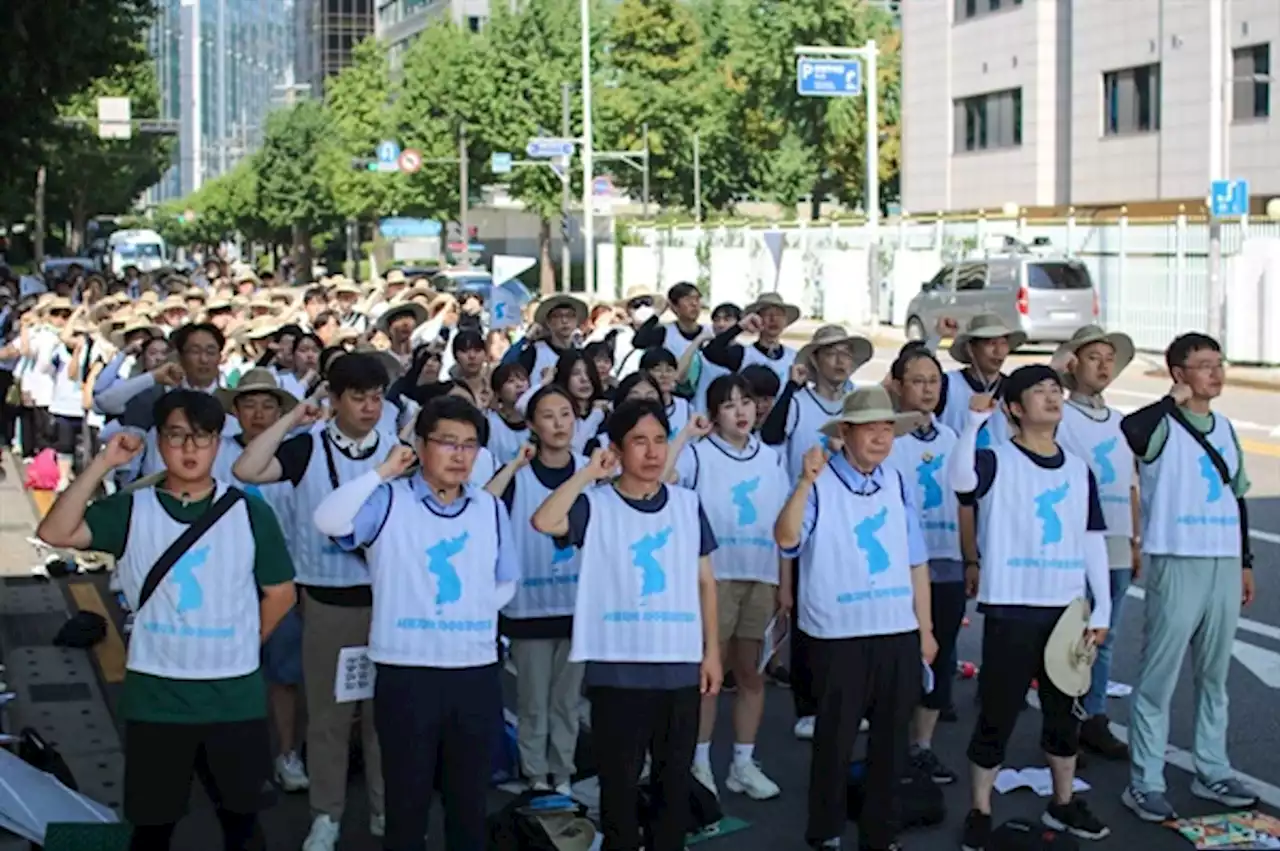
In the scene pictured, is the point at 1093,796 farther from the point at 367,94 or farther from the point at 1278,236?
the point at 367,94

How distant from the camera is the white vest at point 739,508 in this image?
26.1 ft

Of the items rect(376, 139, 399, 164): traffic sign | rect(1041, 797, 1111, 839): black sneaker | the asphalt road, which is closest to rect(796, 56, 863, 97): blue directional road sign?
the asphalt road

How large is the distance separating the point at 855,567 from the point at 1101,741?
221cm

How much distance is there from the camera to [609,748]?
21.3 ft

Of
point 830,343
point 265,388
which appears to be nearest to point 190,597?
point 265,388

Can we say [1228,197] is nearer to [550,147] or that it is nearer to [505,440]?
[505,440]

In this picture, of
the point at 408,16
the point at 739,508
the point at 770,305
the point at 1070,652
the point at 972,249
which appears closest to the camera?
the point at 1070,652

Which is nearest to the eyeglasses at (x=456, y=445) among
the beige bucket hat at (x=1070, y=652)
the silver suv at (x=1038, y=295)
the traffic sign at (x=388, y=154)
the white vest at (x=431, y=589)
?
the white vest at (x=431, y=589)

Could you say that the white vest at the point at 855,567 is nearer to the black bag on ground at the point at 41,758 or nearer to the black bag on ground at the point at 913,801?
the black bag on ground at the point at 913,801

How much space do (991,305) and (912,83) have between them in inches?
836

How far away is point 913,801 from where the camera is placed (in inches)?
298

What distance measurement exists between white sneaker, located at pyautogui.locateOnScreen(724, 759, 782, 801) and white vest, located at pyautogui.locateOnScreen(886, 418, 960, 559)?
1206 mm

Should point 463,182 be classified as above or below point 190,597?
above

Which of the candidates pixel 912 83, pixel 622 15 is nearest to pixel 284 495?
pixel 912 83
